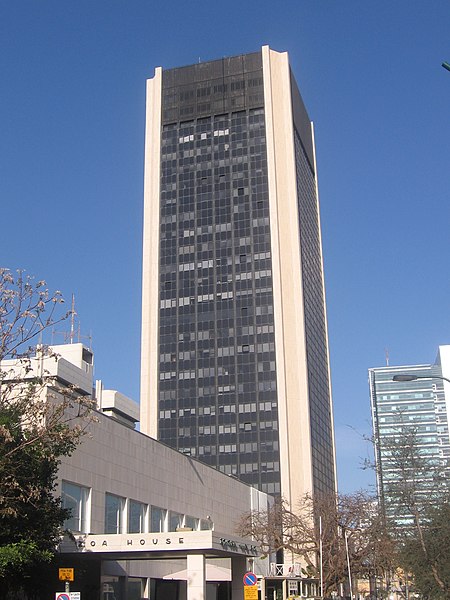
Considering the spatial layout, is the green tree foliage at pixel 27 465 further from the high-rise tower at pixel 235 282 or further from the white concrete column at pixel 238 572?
the high-rise tower at pixel 235 282

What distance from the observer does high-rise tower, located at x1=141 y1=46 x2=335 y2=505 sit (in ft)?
Result: 387

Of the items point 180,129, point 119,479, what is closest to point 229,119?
point 180,129

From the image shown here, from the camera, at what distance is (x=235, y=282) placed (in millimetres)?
124438

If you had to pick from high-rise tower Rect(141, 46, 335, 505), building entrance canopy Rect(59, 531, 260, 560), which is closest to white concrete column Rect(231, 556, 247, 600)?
building entrance canopy Rect(59, 531, 260, 560)

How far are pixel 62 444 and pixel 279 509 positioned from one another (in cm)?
4970

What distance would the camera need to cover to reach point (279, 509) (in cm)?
7719

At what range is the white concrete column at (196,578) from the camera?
1394 inches

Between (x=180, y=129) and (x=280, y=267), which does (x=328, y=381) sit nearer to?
(x=280, y=267)

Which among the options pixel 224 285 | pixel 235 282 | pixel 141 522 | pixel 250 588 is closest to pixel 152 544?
pixel 250 588

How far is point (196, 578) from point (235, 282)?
294 ft

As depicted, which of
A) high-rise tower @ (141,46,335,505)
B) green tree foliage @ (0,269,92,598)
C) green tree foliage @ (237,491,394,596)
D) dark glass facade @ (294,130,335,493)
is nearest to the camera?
green tree foliage @ (0,269,92,598)

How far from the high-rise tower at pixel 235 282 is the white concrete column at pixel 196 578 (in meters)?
77.1

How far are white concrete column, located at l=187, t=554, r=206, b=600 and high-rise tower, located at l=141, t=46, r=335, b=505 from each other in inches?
3034

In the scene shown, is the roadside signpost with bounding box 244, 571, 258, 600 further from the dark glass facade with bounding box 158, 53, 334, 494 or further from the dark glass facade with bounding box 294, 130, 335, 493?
the dark glass facade with bounding box 294, 130, 335, 493
